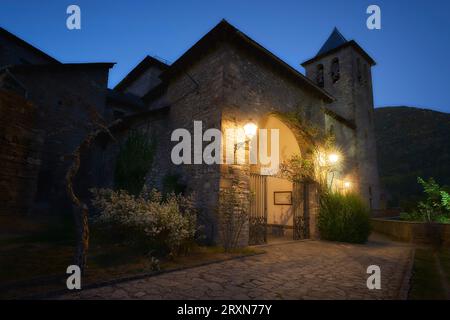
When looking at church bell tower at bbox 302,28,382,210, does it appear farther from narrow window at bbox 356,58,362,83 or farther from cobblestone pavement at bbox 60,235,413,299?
cobblestone pavement at bbox 60,235,413,299

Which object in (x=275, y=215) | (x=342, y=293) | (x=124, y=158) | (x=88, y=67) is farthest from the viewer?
(x=88, y=67)

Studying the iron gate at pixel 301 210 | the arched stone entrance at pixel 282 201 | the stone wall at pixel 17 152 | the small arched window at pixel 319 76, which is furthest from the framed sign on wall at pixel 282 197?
the small arched window at pixel 319 76

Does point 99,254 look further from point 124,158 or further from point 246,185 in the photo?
point 124,158

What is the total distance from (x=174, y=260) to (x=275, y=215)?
21.4ft

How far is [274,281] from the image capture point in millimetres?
3838

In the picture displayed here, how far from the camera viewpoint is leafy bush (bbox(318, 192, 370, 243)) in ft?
26.8

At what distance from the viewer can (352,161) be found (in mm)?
15320

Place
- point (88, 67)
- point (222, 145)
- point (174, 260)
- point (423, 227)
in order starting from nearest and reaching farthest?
point (174, 260) < point (222, 145) < point (423, 227) < point (88, 67)

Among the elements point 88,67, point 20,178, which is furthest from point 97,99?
point 20,178

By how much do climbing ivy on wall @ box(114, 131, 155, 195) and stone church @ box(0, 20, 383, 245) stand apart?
0.89 feet

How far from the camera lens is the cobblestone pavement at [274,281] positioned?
3.18 metres

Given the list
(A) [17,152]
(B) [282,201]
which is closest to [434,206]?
(B) [282,201]

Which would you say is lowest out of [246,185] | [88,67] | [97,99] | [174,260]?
[174,260]

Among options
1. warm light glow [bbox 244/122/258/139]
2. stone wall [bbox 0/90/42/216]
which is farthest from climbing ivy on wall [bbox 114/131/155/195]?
warm light glow [bbox 244/122/258/139]
